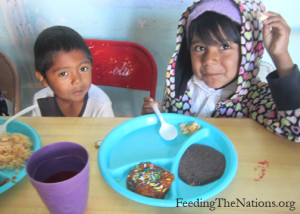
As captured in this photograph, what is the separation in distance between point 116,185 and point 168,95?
66 centimetres

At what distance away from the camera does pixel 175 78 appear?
1.08 meters

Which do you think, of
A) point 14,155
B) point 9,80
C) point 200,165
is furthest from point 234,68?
point 9,80

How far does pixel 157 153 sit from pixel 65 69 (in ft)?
2.06

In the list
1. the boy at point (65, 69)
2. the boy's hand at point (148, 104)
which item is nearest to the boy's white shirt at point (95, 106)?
the boy at point (65, 69)

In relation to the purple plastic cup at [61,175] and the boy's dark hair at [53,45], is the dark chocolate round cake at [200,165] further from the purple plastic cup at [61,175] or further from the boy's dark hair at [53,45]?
the boy's dark hair at [53,45]

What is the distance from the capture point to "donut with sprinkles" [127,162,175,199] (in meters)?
0.53

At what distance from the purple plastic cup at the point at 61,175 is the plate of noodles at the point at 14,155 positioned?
0.49 ft

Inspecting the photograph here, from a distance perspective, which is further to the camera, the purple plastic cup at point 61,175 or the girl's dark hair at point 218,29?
the girl's dark hair at point 218,29

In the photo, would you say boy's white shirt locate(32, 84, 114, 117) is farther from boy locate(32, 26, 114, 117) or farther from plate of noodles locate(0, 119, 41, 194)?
plate of noodles locate(0, 119, 41, 194)

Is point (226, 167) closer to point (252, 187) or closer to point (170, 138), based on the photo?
point (252, 187)

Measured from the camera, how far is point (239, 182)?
0.56 meters

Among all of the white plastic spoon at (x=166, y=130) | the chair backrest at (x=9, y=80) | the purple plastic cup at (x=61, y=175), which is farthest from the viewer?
the chair backrest at (x=9, y=80)

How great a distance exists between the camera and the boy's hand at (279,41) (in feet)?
2.53

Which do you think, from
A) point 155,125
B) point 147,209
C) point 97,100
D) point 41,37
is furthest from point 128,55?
point 147,209
